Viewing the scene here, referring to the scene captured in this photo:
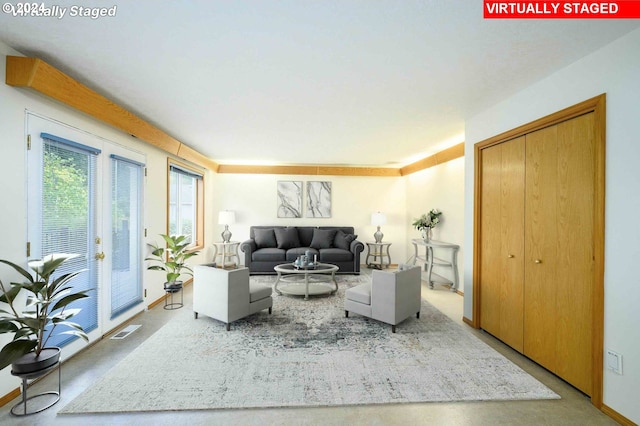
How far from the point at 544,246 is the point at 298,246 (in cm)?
470

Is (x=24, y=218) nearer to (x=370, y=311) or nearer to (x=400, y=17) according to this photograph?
(x=400, y=17)

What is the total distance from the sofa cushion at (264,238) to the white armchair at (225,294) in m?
2.85

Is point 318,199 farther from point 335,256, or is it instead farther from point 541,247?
point 541,247

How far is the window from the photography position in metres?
5.11

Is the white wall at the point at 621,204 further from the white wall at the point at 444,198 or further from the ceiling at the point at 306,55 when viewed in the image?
the white wall at the point at 444,198

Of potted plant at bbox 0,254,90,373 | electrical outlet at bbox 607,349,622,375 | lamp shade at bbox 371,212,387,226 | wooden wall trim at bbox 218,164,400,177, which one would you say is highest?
wooden wall trim at bbox 218,164,400,177

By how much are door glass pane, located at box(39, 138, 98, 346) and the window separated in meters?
1.85

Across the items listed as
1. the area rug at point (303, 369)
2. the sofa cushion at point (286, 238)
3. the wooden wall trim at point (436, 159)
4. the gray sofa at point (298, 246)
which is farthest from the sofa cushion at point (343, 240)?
the area rug at point (303, 369)

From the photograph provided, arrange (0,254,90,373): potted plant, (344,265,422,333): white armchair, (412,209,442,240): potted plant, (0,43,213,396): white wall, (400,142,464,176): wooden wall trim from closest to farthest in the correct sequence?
(0,254,90,373): potted plant, (0,43,213,396): white wall, (344,265,422,333): white armchair, (400,142,464,176): wooden wall trim, (412,209,442,240): potted plant

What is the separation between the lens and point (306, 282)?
169 inches

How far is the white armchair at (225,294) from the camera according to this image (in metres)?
3.14

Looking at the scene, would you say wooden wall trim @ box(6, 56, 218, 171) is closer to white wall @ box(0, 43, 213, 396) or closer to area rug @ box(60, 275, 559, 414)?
white wall @ box(0, 43, 213, 396)

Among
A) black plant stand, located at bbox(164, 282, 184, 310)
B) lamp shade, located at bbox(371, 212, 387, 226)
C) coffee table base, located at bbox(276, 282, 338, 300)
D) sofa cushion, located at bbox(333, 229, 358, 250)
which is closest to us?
black plant stand, located at bbox(164, 282, 184, 310)

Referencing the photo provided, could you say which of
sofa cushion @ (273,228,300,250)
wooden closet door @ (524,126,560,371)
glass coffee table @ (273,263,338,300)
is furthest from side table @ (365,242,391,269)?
wooden closet door @ (524,126,560,371)
